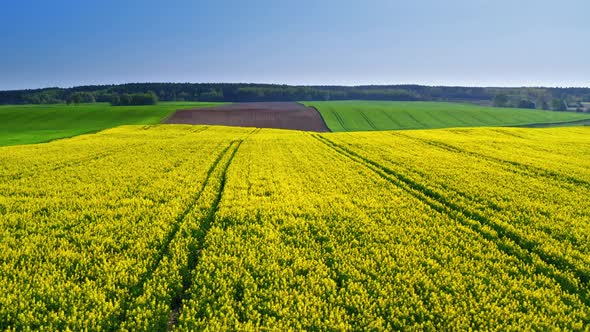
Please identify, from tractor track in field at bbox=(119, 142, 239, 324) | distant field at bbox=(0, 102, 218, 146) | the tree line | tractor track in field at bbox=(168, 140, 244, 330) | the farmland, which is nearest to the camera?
the farmland

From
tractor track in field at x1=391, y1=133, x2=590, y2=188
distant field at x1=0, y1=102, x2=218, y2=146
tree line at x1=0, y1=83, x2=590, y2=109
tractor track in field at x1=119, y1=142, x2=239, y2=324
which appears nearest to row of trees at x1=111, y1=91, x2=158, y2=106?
tree line at x1=0, y1=83, x2=590, y2=109

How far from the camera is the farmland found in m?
6.99

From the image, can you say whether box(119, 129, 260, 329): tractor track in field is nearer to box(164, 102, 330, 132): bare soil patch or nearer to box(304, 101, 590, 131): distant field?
box(164, 102, 330, 132): bare soil patch

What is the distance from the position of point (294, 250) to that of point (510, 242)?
285 inches

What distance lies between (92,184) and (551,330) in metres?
19.7

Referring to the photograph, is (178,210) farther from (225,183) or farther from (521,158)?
(521,158)

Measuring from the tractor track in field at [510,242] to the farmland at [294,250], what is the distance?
47mm

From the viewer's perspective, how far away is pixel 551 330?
658 centimetres

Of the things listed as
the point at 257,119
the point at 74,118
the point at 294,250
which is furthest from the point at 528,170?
the point at 74,118

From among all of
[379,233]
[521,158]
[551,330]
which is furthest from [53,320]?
[521,158]

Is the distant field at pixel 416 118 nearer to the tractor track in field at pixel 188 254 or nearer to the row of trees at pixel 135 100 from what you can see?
the tractor track in field at pixel 188 254

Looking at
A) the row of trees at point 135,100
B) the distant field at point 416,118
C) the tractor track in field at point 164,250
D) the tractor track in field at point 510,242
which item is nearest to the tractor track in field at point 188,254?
the tractor track in field at point 164,250

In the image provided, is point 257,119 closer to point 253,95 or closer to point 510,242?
point 510,242

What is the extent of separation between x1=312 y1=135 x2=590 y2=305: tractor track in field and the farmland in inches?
1.8
